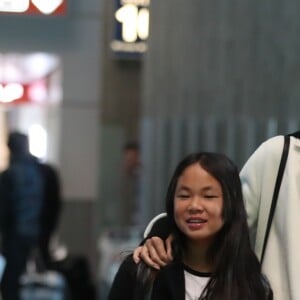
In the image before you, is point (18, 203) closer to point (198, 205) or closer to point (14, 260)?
point (14, 260)

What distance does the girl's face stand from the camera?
120 inches

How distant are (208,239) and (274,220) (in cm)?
23

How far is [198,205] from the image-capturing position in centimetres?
Result: 304

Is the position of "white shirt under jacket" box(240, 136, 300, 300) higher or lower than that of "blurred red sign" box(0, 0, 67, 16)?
lower

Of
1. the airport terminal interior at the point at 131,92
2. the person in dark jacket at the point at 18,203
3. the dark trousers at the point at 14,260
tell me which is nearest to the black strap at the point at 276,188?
the airport terminal interior at the point at 131,92

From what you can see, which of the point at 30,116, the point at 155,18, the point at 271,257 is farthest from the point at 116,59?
the point at 271,257

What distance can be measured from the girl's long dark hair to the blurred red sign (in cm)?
365

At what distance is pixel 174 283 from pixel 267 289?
284mm

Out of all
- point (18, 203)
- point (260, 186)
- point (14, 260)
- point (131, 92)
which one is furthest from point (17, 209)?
point (131, 92)

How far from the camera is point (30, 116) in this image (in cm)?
1700

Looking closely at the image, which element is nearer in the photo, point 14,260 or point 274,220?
point 274,220

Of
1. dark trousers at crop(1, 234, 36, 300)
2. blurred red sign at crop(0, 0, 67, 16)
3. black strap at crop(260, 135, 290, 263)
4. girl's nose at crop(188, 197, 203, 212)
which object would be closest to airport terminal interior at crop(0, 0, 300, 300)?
blurred red sign at crop(0, 0, 67, 16)

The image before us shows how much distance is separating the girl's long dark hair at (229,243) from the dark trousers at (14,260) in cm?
544

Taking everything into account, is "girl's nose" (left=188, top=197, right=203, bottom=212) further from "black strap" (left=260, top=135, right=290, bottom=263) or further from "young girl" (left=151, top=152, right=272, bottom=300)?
"black strap" (left=260, top=135, right=290, bottom=263)
